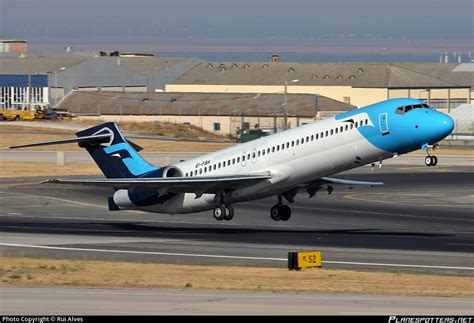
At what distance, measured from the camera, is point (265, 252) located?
4847 centimetres

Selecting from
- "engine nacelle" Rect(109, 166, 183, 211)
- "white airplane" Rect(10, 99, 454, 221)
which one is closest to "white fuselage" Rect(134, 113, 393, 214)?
"white airplane" Rect(10, 99, 454, 221)

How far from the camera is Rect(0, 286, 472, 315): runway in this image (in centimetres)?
3011

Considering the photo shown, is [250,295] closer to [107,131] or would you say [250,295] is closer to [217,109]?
[107,131]

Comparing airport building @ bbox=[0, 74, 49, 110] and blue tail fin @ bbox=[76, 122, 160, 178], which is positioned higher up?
airport building @ bbox=[0, 74, 49, 110]

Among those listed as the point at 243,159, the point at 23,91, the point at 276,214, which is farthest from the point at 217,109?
the point at 243,159

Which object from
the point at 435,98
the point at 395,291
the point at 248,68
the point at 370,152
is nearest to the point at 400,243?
the point at 370,152

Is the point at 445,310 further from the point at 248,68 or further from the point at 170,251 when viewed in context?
the point at 248,68

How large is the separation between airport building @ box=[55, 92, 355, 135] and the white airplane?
277 feet

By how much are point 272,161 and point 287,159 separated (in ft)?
3.27

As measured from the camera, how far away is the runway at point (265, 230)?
154 feet

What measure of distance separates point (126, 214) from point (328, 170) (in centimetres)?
1776

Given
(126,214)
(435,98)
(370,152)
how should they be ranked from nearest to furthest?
(370,152) → (126,214) → (435,98)

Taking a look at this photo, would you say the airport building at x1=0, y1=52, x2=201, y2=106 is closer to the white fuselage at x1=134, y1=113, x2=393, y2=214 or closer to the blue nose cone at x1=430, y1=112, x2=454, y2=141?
the white fuselage at x1=134, y1=113, x2=393, y2=214

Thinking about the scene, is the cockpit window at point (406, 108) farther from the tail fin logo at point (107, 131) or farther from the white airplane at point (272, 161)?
the tail fin logo at point (107, 131)
